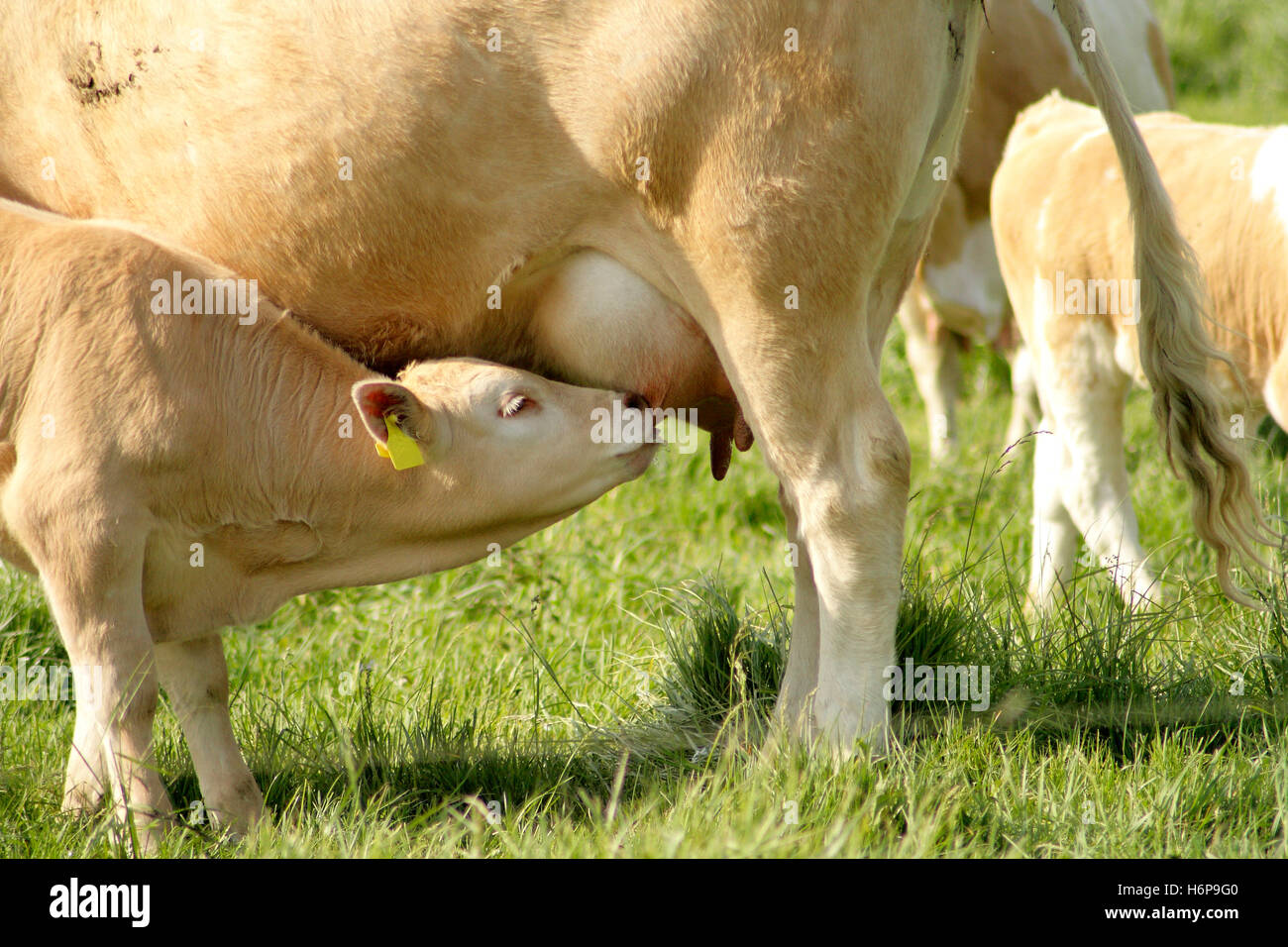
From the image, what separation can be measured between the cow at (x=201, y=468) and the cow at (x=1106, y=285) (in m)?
1.78

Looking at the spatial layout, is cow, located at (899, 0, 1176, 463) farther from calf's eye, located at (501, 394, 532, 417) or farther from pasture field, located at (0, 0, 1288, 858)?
calf's eye, located at (501, 394, 532, 417)

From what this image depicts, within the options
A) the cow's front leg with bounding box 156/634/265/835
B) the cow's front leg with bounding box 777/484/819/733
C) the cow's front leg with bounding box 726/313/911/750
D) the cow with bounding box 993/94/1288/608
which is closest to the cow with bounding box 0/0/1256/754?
the cow's front leg with bounding box 726/313/911/750

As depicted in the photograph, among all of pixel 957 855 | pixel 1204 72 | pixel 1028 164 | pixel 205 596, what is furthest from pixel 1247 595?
pixel 1204 72

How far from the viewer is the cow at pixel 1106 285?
451cm

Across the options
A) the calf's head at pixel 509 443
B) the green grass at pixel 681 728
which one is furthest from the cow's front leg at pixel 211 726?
the calf's head at pixel 509 443

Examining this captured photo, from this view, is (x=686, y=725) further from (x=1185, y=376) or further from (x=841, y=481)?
(x=1185, y=376)

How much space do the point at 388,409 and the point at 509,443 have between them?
0.35m

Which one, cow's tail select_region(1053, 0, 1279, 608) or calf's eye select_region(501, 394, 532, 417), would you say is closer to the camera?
calf's eye select_region(501, 394, 532, 417)

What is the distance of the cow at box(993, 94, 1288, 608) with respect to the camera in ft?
14.8

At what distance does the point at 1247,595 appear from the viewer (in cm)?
386

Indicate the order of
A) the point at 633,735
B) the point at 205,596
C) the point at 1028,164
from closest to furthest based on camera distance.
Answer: the point at 205,596, the point at 633,735, the point at 1028,164

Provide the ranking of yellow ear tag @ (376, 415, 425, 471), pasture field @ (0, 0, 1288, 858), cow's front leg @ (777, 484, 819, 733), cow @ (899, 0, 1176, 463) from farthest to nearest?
1. cow @ (899, 0, 1176, 463)
2. cow's front leg @ (777, 484, 819, 733)
3. yellow ear tag @ (376, 415, 425, 471)
4. pasture field @ (0, 0, 1288, 858)

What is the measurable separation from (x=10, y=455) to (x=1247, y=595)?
10.3 ft

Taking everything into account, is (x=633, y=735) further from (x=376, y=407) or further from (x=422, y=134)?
(x=422, y=134)
